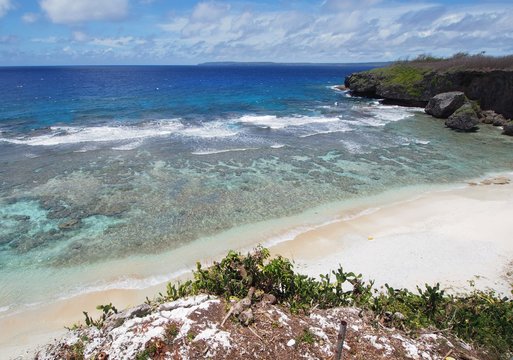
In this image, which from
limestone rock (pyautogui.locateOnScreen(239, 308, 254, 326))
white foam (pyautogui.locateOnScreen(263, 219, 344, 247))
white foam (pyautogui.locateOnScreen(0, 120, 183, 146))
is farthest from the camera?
white foam (pyautogui.locateOnScreen(0, 120, 183, 146))

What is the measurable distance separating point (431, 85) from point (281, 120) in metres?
22.6

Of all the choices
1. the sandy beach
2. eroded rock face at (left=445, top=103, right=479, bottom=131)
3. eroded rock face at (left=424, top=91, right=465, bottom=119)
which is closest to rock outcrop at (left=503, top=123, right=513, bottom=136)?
eroded rock face at (left=445, top=103, right=479, bottom=131)

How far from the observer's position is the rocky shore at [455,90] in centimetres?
3822

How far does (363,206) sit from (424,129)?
2245 centimetres

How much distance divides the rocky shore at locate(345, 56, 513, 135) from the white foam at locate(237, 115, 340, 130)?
12634 millimetres

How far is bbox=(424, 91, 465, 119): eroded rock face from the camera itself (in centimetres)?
4012

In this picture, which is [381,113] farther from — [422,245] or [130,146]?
[422,245]

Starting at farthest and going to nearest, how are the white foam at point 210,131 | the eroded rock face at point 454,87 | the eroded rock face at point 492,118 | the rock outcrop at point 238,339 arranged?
1. the eroded rock face at point 454,87
2. the eroded rock face at point 492,118
3. the white foam at point 210,131
4. the rock outcrop at point 238,339

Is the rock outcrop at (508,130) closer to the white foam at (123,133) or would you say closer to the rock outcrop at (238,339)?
the white foam at (123,133)

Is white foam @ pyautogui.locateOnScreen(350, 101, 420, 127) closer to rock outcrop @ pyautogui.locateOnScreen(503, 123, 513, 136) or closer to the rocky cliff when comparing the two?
the rocky cliff

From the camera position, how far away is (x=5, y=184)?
20.8 meters

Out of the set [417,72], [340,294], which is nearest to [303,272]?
[340,294]

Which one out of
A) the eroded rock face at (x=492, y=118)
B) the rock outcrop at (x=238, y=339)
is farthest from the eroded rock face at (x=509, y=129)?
the rock outcrop at (x=238, y=339)

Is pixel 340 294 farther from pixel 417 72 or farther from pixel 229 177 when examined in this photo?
pixel 417 72
